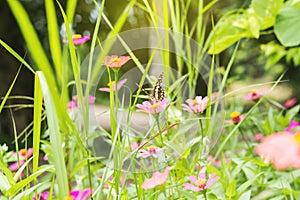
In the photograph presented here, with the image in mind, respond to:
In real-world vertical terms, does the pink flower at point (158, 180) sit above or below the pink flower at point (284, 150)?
below

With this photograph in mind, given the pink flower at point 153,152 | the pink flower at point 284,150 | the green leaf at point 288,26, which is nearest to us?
the pink flower at point 284,150

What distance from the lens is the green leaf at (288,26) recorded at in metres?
0.84

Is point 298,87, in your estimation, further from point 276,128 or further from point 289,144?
point 289,144

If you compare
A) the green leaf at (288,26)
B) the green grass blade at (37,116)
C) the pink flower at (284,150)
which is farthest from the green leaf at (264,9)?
the pink flower at (284,150)

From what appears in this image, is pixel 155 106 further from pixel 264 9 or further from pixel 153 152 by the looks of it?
pixel 264 9

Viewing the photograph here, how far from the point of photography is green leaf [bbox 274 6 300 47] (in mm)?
838

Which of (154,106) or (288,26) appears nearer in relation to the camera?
(154,106)

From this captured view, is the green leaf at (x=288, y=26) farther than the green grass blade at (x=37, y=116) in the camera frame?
Yes

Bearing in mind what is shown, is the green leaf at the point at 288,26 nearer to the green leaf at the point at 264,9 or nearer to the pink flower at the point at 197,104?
the green leaf at the point at 264,9

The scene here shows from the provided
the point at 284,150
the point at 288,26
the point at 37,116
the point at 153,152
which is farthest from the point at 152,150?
the point at 288,26

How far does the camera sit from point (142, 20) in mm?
825

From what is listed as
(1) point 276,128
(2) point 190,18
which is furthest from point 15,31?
(1) point 276,128

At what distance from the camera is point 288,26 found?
2.85ft

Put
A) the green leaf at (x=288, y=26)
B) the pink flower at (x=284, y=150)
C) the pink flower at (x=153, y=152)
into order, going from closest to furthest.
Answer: the pink flower at (x=284, y=150) → the pink flower at (x=153, y=152) → the green leaf at (x=288, y=26)
